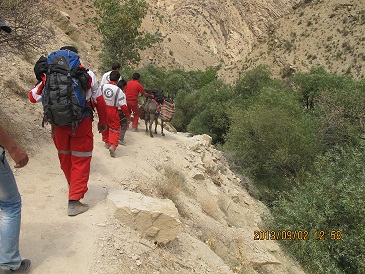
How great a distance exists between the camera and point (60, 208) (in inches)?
160

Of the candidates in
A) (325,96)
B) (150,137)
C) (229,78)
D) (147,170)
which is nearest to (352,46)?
(229,78)

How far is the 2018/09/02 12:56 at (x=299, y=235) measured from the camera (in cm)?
707

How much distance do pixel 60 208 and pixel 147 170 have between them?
2.71 meters

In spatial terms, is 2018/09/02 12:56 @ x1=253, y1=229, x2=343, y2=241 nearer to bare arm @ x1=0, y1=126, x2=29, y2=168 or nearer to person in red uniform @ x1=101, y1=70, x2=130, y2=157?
person in red uniform @ x1=101, y1=70, x2=130, y2=157

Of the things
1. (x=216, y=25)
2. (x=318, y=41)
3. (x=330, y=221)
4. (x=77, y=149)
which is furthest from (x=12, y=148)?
(x=216, y=25)

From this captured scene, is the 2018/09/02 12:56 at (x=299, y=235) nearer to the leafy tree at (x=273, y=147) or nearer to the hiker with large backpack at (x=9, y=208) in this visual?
the leafy tree at (x=273, y=147)

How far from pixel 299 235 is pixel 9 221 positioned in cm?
627

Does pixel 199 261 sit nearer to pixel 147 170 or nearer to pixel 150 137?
pixel 147 170

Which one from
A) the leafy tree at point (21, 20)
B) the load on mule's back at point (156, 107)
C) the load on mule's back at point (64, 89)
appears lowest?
the load on mule's back at point (156, 107)

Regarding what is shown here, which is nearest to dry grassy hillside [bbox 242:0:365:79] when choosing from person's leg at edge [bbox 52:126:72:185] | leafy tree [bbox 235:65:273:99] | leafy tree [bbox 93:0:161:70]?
leafy tree [bbox 235:65:273:99]

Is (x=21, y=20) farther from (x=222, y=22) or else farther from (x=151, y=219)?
(x=222, y=22)

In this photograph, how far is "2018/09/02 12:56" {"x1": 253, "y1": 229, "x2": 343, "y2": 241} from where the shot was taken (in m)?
7.07

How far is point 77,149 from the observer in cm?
387

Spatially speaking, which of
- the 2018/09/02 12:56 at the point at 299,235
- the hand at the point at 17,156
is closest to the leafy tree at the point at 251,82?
the 2018/09/02 12:56 at the point at 299,235
